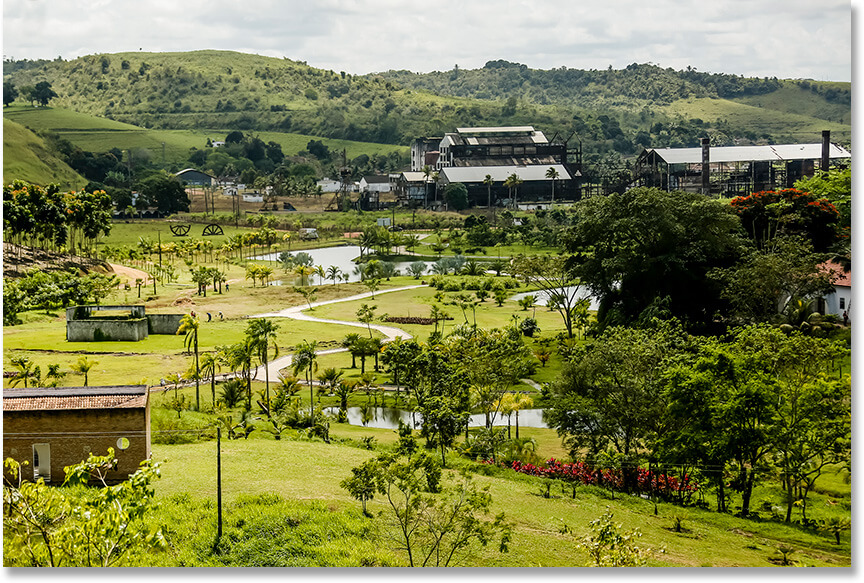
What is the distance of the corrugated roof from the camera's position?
39.7 feet

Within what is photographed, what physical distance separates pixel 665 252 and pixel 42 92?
157 feet

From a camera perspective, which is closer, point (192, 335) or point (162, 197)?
point (192, 335)

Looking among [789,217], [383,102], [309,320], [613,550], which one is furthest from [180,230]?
[383,102]

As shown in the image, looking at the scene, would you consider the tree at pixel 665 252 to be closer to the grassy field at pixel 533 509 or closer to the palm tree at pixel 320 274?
the grassy field at pixel 533 509

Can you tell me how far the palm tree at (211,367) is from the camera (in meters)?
21.3

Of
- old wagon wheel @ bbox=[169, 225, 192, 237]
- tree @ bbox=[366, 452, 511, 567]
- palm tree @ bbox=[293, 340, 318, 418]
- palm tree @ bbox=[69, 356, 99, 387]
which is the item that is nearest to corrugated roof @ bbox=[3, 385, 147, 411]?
tree @ bbox=[366, 452, 511, 567]

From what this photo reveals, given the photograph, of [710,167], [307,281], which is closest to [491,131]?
[710,167]

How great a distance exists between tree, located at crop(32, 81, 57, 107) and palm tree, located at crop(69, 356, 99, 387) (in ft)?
139

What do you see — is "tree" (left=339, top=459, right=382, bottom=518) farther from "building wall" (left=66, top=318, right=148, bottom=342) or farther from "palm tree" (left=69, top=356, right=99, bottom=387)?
"building wall" (left=66, top=318, right=148, bottom=342)

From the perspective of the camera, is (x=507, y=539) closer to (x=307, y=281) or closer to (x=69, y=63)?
(x=307, y=281)

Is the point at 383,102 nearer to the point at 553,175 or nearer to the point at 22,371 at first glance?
the point at 553,175

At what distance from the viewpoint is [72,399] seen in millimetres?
12219

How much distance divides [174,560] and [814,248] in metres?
17.5

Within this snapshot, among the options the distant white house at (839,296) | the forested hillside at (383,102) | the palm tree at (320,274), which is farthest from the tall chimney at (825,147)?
the palm tree at (320,274)
